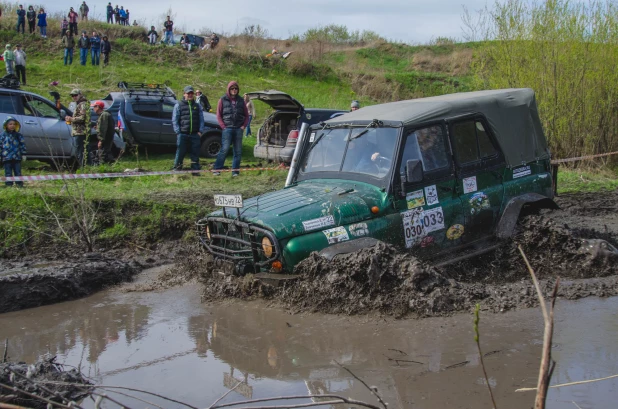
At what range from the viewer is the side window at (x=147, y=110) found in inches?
613

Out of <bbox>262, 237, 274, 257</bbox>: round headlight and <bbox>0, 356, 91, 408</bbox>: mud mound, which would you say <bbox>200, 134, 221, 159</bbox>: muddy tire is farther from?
<bbox>0, 356, 91, 408</bbox>: mud mound

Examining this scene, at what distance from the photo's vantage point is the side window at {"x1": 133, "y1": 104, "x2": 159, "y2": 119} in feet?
51.1

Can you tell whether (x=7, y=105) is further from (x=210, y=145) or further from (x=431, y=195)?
(x=431, y=195)

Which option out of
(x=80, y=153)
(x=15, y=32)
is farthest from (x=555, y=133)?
(x=15, y=32)

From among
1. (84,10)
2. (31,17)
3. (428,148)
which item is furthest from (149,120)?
(84,10)

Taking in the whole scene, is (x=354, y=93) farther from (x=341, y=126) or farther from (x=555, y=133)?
(x=341, y=126)

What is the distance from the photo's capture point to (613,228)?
908 cm

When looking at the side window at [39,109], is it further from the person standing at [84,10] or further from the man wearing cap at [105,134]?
the person standing at [84,10]

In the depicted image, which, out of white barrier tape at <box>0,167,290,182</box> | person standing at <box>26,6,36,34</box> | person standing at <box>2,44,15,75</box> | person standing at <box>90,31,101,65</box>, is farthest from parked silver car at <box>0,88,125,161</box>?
person standing at <box>26,6,36,34</box>

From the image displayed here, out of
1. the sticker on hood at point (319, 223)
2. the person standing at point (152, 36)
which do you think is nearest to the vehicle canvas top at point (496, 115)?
the sticker on hood at point (319, 223)

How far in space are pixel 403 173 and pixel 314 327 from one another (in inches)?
70.8

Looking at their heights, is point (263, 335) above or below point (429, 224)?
below

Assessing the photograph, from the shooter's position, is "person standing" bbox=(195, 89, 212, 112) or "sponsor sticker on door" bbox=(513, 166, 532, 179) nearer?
"sponsor sticker on door" bbox=(513, 166, 532, 179)

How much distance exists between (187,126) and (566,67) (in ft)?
→ 28.8
